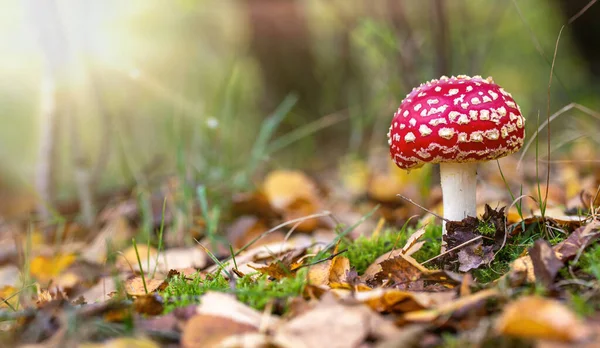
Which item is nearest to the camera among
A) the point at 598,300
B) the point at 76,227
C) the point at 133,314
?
the point at 598,300

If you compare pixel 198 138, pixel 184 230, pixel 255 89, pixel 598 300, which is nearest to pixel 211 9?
pixel 255 89

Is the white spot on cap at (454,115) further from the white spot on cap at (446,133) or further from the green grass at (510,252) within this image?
the green grass at (510,252)

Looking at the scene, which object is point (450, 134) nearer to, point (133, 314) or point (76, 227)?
point (133, 314)

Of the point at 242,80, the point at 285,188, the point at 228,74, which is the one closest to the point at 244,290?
the point at 228,74

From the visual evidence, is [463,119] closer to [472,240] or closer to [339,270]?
[472,240]

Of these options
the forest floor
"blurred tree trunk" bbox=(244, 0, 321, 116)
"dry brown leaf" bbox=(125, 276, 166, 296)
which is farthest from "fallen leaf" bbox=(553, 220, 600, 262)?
"blurred tree trunk" bbox=(244, 0, 321, 116)

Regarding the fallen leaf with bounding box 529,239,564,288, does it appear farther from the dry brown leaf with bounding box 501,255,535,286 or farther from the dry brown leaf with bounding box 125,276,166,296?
the dry brown leaf with bounding box 125,276,166,296
